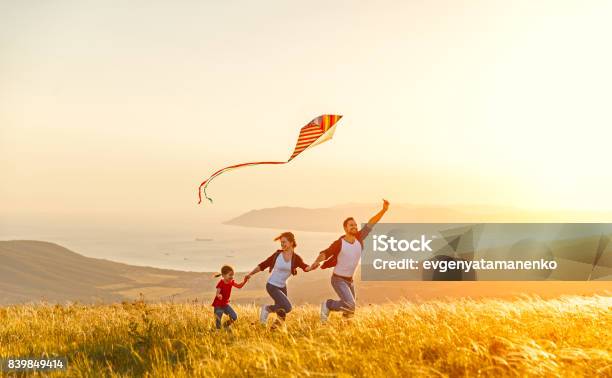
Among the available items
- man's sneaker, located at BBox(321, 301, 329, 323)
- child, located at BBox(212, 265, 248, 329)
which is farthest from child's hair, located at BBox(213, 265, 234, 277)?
man's sneaker, located at BBox(321, 301, 329, 323)

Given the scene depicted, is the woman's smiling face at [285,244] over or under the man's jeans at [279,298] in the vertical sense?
over

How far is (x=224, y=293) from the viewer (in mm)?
11641

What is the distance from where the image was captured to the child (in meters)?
11.4

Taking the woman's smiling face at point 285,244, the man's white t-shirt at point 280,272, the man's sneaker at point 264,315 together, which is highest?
the woman's smiling face at point 285,244

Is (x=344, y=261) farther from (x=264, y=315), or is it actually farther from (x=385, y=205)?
(x=264, y=315)

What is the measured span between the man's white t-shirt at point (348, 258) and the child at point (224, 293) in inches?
67.1

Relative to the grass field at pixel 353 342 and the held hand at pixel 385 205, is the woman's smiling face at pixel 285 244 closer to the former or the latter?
the grass field at pixel 353 342

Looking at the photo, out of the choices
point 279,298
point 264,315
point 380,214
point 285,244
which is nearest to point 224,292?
point 264,315

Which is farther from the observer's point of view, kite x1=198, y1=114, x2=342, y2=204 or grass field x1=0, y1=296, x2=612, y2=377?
kite x1=198, y1=114, x2=342, y2=204

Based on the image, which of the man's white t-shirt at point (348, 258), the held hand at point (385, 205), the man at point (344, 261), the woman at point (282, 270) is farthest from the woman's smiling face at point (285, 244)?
the held hand at point (385, 205)

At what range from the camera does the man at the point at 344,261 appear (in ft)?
39.1

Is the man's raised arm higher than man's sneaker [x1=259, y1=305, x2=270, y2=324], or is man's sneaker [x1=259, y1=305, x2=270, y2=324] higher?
the man's raised arm

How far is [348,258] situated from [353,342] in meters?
3.00

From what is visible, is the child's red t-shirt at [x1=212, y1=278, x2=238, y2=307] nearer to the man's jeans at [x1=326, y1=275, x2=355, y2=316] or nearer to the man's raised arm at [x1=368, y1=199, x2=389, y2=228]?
Answer: the man's jeans at [x1=326, y1=275, x2=355, y2=316]
